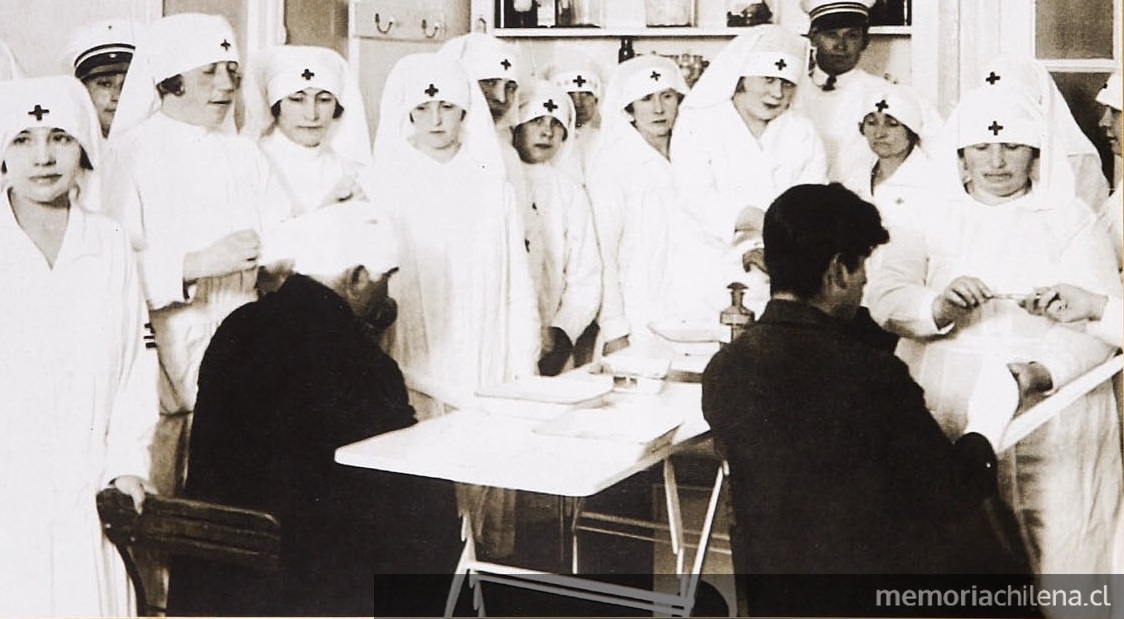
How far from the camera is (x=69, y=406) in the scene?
2.74 m

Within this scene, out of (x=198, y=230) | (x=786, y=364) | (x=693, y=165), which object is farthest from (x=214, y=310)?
(x=786, y=364)

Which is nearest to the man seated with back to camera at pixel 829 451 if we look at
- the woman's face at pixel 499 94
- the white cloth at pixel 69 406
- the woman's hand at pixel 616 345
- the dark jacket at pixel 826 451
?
the dark jacket at pixel 826 451

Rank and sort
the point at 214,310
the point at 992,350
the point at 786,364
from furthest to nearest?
the point at 214,310, the point at 992,350, the point at 786,364

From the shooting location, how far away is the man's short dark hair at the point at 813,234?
2.41m

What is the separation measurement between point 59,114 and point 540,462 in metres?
1.55

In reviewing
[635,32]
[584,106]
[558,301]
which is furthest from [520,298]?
[635,32]

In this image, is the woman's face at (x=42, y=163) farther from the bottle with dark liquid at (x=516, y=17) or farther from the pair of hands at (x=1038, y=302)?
the pair of hands at (x=1038, y=302)

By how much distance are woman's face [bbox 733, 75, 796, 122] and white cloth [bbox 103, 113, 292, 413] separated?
1189 millimetres

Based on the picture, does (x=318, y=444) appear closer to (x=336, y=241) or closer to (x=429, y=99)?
(x=336, y=241)

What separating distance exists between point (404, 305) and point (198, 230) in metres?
0.57

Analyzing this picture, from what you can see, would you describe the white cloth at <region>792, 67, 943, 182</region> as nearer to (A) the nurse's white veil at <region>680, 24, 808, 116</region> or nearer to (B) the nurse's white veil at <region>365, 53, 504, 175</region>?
(A) the nurse's white veil at <region>680, 24, 808, 116</region>

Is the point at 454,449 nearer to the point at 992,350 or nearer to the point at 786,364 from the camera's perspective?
the point at 786,364

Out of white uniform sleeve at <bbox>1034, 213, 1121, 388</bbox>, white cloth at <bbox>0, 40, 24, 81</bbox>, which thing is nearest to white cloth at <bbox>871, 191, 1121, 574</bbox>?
white uniform sleeve at <bbox>1034, 213, 1121, 388</bbox>

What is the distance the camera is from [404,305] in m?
2.73
